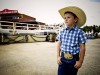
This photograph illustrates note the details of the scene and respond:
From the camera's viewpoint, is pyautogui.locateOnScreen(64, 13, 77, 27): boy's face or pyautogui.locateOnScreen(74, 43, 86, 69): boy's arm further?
pyautogui.locateOnScreen(64, 13, 77, 27): boy's face

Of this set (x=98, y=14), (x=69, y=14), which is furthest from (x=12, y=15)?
(x=69, y=14)

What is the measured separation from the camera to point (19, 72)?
3.50 meters

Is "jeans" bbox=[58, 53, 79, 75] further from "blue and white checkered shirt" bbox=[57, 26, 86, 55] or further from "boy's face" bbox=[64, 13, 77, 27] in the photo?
"boy's face" bbox=[64, 13, 77, 27]

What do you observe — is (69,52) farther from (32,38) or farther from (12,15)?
(12,15)

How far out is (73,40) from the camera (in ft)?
6.85

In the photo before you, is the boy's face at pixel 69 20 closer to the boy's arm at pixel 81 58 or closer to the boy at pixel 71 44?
the boy at pixel 71 44

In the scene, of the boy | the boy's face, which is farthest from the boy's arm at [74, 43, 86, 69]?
the boy's face

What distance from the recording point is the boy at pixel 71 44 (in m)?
2.06

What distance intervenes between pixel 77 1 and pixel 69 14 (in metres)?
9.48

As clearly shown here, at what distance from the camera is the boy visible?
2064 mm

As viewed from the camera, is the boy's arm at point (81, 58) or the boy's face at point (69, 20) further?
the boy's face at point (69, 20)

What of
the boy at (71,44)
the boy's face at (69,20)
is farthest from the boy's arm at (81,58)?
the boy's face at (69,20)

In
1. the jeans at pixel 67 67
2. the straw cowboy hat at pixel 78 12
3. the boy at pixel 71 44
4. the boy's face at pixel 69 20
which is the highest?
the straw cowboy hat at pixel 78 12

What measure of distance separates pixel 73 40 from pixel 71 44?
0.19 feet
